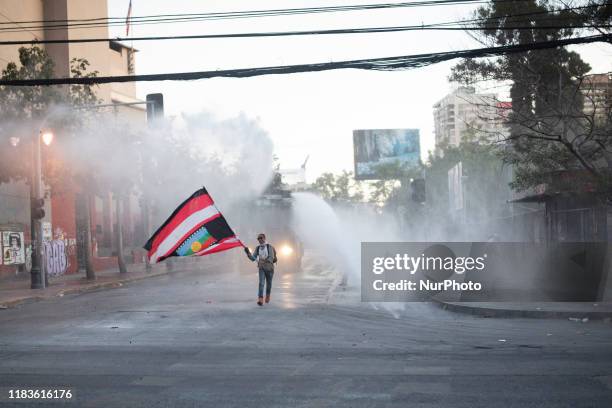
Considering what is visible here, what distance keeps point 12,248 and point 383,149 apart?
66.1 metres

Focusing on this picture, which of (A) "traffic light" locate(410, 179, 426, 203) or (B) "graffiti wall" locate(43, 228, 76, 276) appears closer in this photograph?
(A) "traffic light" locate(410, 179, 426, 203)

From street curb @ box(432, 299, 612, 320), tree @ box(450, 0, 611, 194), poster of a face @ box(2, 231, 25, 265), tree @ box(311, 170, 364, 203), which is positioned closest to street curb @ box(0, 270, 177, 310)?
poster of a face @ box(2, 231, 25, 265)

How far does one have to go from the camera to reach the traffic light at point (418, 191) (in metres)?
26.1

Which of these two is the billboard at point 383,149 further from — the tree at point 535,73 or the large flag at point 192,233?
the large flag at point 192,233

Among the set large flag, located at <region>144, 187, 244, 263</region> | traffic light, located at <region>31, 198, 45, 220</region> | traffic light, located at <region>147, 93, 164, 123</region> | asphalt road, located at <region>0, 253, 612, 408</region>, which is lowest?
asphalt road, located at <region>0, 253, 612, 408</region>

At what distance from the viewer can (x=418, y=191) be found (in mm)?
26250

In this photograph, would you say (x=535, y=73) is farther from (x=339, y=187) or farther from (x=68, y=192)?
(x=339, y=187)

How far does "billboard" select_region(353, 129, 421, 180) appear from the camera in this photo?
96.1 meters

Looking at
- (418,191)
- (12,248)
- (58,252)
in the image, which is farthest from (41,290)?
(418,191)

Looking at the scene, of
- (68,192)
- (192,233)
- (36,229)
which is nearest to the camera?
(192,233)

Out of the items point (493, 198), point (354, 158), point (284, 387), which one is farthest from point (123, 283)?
point (354, 158)

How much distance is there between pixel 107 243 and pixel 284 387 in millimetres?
46258

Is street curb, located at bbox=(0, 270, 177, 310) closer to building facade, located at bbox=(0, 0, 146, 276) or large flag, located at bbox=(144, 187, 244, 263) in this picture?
building facade, located at bbox=(0, 0, 146, 276)

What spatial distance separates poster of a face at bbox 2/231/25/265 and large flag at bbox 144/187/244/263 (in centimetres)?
2414
